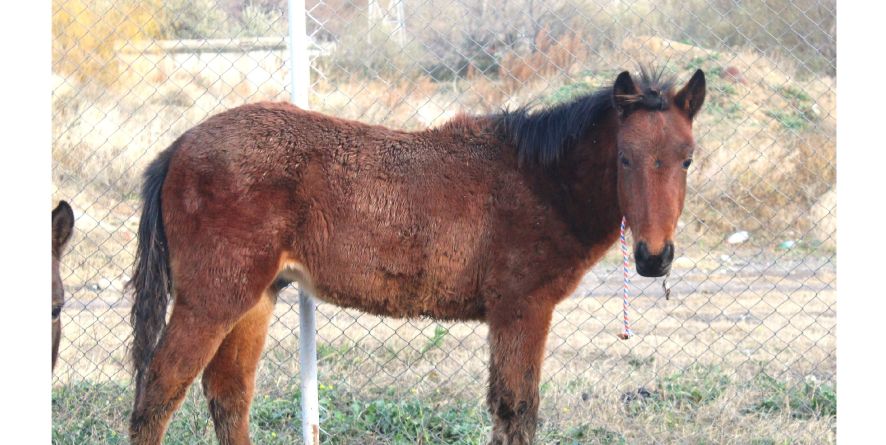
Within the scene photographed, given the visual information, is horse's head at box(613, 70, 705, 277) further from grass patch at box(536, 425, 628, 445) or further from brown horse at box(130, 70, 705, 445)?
grass patch at box(536, 425, 628, 445)

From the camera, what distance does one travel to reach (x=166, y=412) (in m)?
3.92

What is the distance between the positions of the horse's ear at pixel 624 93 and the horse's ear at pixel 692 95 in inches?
8.1

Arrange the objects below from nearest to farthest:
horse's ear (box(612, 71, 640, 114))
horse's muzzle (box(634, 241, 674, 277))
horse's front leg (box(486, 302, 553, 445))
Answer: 1. horse's muzzle (box(634, 241, 674, 277))
2. horse's ear (box(612, 71, 640, 114))
3. horse's front leg (box(486, 302, 553, 445))

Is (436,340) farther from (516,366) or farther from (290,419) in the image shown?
(516,366)

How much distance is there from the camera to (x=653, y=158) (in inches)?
145

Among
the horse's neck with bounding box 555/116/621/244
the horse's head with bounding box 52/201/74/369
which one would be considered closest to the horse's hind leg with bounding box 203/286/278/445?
the horse's head with bounding box 52/201/74/369

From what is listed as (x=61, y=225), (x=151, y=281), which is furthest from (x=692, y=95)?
(x=61, y=225)

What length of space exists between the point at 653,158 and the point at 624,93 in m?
0.35

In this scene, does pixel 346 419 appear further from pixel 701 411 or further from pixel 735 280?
pixel 735 280

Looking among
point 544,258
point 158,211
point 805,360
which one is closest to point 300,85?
point 158,211

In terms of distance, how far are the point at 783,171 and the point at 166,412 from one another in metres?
8.32

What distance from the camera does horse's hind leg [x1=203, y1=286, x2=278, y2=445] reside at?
4.26 meters

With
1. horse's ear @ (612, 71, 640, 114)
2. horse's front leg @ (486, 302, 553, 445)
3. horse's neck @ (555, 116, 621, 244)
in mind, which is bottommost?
horse's front leg @ (486, 302, 553, 445)

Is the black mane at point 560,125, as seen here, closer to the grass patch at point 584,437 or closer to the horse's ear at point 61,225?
the grass patch at point 584,437
